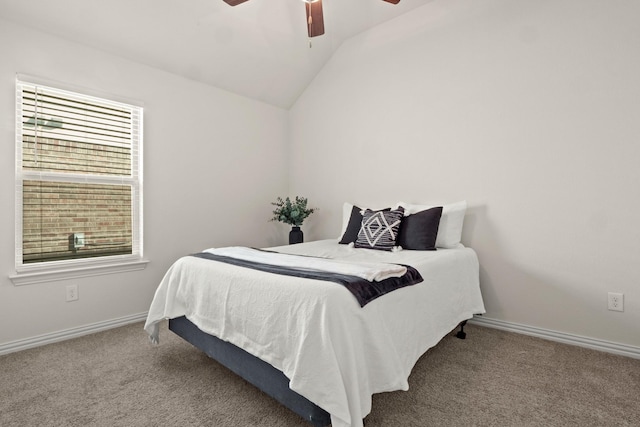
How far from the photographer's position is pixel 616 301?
2283 mm

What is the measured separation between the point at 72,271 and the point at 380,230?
245cm

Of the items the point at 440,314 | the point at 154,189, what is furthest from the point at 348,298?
the point at 154,189

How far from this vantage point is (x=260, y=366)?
1.60 meters

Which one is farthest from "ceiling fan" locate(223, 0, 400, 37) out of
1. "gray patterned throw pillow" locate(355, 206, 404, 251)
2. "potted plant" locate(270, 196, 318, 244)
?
"potted plant" locate(270, 196, 318, 244)

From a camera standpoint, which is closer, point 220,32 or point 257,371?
point 257,371

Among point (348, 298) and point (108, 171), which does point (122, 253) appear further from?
point (348, 298)

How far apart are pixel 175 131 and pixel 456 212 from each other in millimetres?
2668

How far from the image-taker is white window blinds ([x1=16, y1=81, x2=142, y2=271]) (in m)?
2.44

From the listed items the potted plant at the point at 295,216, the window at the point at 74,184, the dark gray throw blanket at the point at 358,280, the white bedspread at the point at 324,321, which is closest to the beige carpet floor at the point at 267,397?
the white bedspread at the point at 324,321

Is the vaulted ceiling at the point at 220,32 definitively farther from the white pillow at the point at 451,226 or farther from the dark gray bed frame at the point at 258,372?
the dark gray bed frame at the point at 258,372

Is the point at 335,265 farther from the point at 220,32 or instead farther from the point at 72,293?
the point at 220,32

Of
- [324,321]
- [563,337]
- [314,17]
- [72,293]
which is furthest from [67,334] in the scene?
[563,337]

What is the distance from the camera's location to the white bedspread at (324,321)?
1.31 m

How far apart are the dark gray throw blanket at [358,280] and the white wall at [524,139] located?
1346 mm
